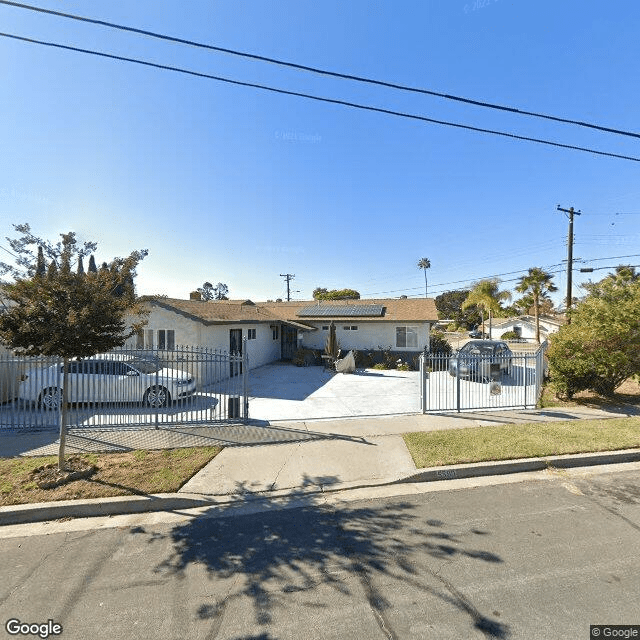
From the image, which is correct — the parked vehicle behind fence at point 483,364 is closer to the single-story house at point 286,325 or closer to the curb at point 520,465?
the single-story house at point 286,325

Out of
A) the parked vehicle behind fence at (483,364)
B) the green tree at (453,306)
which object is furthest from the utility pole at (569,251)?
the green tree at (453,306)

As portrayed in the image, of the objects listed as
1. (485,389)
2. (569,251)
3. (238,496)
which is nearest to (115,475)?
(238,496)

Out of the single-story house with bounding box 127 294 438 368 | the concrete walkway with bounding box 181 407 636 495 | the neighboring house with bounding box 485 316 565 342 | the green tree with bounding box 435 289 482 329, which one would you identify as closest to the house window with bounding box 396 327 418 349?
the single-story house with bounding box 127 294 438 368

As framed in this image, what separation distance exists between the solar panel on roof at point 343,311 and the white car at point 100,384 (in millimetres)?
14037

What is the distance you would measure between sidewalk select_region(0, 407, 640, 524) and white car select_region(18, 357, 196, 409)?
1768 mm

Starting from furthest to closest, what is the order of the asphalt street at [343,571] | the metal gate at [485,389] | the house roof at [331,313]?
the house roof at [331,313] → the metal gate at [485,389] → the asphalt street at [343,571]

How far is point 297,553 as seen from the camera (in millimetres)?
3734

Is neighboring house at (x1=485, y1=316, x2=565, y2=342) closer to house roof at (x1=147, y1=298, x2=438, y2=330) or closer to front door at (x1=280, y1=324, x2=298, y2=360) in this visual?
house roof at (x1=147, y1=298, x2=438, y2=330)

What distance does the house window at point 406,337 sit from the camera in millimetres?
20656

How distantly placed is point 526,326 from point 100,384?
50.2m

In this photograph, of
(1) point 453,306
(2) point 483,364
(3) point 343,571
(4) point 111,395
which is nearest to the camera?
(3) point 343,571

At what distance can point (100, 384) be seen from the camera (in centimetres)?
927

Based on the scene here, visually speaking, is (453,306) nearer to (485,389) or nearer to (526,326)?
(526,326)

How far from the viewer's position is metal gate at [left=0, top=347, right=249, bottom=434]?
27.6 ft
